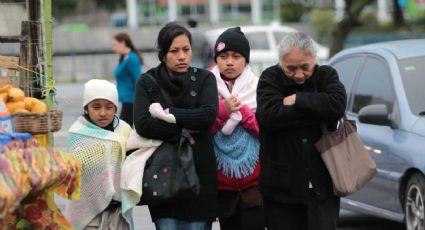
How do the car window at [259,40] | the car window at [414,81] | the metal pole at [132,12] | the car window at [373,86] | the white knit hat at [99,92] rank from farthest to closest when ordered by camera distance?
the metal pole at [132,12]
the car window at [259,40]
the car window at [373,86]
the car window at [414,81]
the white knit hat at [99,92]

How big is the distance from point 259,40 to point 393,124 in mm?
20400

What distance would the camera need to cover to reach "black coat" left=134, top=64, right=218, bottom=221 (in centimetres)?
560

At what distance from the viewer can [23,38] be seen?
222 inches

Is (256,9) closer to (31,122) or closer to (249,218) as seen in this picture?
(249,218)

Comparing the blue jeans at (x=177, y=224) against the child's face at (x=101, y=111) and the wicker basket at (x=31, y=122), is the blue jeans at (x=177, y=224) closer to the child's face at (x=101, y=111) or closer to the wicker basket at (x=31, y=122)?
the child's face at (x=101, y=111)

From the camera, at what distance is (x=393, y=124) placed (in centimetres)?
Result: 803

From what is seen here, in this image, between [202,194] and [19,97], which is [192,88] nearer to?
[202,194]

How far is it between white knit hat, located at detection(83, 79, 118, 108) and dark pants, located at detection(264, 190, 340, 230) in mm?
1089

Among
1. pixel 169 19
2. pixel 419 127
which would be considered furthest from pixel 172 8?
pixel 419 127

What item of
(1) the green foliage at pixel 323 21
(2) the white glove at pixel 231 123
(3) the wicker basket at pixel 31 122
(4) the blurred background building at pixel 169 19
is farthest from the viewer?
(1) the green foliage at pixel 323 21

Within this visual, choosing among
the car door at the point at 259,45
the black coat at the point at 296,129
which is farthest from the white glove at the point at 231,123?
the car door at the point at 259,45

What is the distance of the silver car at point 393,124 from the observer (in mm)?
7641

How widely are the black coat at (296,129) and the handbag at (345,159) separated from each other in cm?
6

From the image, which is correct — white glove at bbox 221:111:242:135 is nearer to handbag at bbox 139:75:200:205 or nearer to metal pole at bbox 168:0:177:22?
handbag at bbox 139:75:200:205
